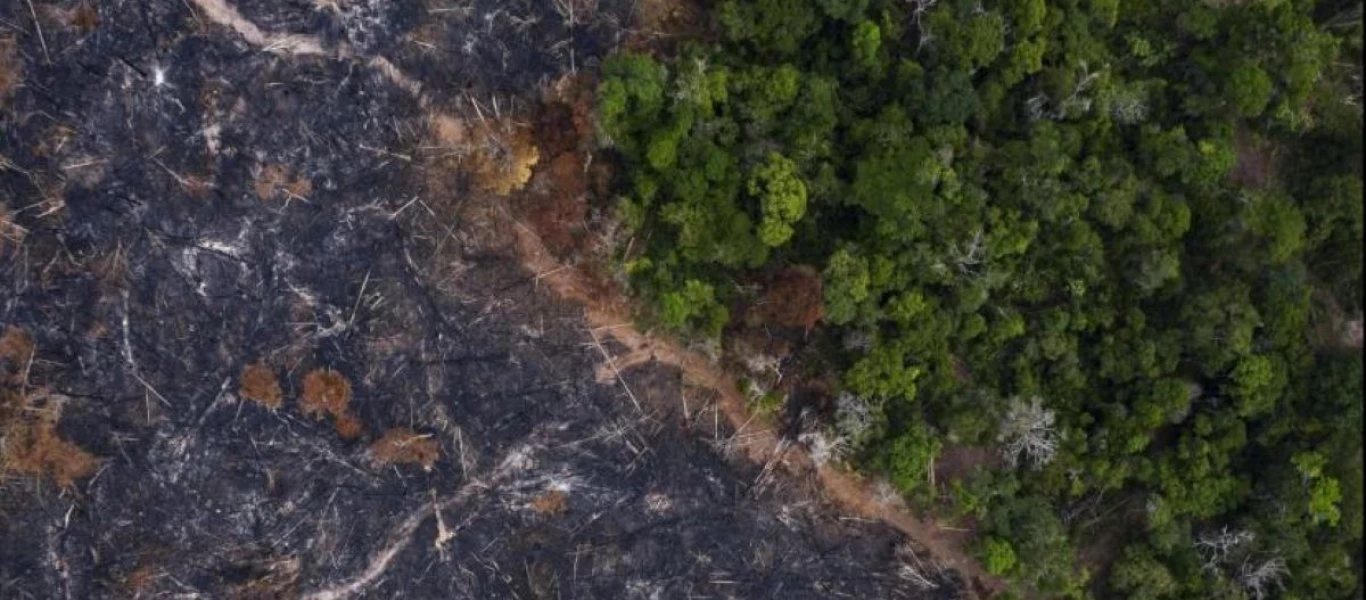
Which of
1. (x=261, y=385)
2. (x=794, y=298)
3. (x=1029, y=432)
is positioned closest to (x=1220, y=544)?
(x=1029, y=432)

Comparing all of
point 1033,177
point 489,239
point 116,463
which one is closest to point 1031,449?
point 1033,177

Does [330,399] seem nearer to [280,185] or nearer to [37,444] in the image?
[280,185]

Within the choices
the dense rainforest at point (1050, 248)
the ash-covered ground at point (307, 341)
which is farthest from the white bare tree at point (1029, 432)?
the ash-covered ground at point (307, 341)

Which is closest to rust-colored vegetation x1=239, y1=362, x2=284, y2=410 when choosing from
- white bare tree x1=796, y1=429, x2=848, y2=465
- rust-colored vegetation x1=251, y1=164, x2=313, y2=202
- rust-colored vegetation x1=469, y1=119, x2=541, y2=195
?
rust-colored vegetation x1=251, y1=164, x2=313, y2=202

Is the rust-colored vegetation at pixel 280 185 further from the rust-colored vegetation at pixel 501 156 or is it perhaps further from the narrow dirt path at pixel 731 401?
the narrow dirt path at pixel 731 401

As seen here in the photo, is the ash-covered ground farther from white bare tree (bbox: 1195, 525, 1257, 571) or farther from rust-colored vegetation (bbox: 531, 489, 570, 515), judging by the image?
white bare tree (bbox: 1195, 525, 1257, 571)

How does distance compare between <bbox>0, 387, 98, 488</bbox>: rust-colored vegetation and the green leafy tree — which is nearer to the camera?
<bbox>0, 387, 98, 488</bbox>: rust-colored vegetation
